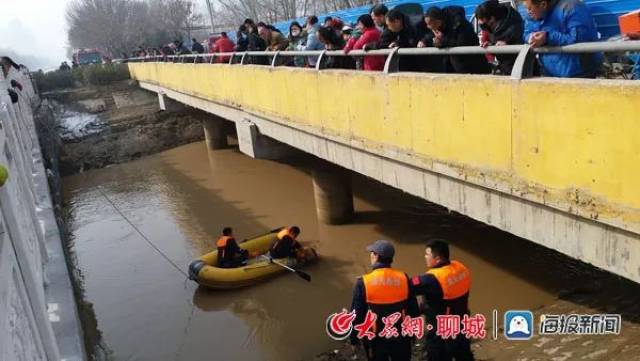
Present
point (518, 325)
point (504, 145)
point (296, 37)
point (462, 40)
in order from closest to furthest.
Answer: point (504, 145) → point (462, 40) → point (518, 325) → point (296, 37)

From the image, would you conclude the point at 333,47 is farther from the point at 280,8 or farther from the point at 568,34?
the point at 280,8

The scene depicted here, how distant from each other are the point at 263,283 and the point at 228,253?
902 millimetres

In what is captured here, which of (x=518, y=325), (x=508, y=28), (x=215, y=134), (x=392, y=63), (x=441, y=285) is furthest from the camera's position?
(x=215, y=134)

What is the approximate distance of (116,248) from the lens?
13.8 meters

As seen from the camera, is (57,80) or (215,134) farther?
(57,80)

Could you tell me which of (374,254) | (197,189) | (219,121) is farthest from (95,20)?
(374,254)

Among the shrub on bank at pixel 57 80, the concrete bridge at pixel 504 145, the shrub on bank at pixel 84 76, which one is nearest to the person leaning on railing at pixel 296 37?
the concrete bridge at pixel 504 145

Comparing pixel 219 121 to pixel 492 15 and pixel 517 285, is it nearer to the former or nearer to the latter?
pixel 517 285

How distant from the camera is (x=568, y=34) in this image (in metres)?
4.72

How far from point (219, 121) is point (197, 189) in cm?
614

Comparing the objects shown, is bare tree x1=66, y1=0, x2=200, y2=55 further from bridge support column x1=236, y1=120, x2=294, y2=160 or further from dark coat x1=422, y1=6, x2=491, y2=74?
dark coat x1=422, y1=6, x2=491, y2=74

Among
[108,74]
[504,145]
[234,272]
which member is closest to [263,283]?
[234,272]

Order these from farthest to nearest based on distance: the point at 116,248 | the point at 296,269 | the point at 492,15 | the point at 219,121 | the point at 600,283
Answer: the point at 219,121 < the point at 116,248 < the point at 296,269 < the point at 600,283 < the point at 492,15

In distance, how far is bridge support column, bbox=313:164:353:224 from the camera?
40.5 feet
